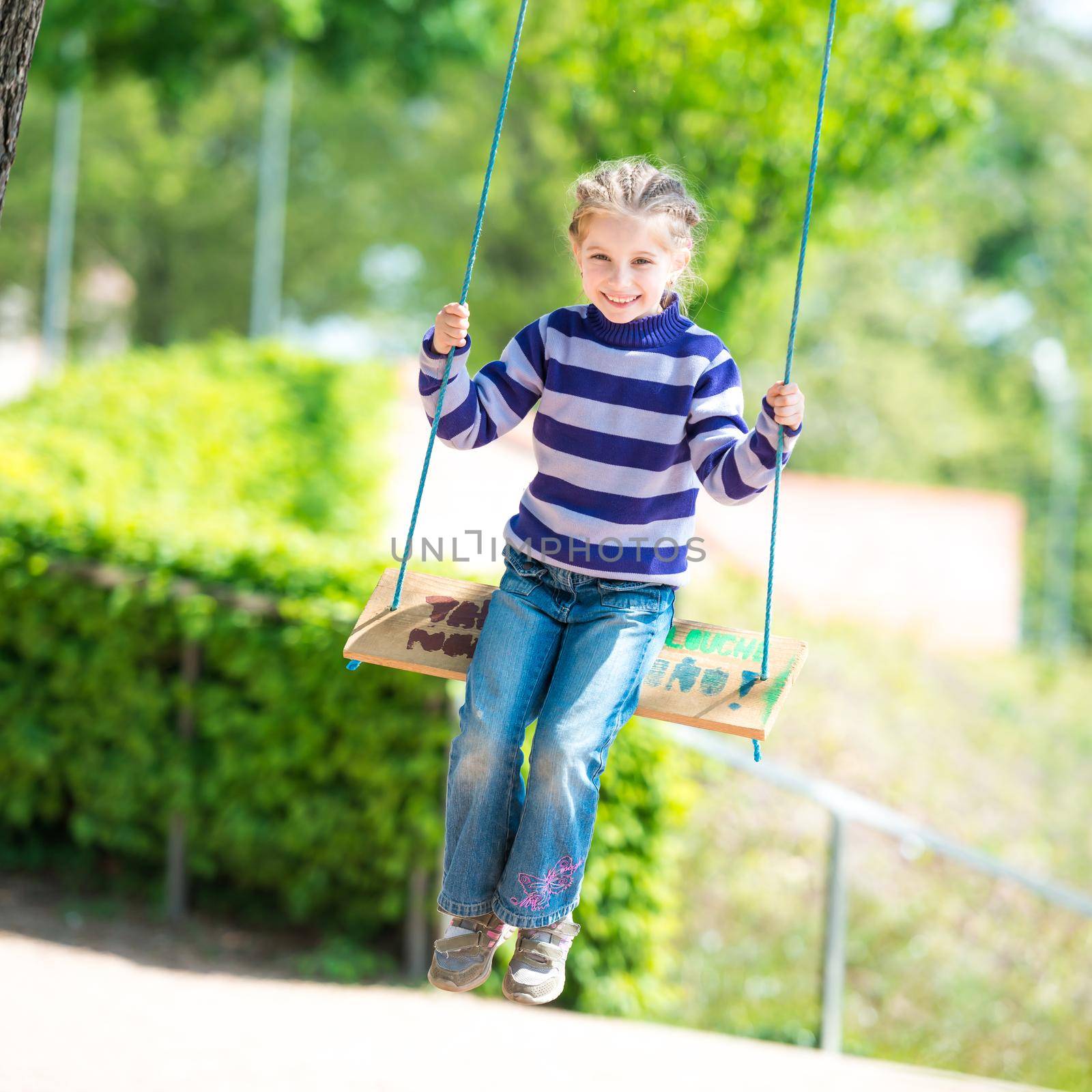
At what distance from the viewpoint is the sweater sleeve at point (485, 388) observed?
2795 millimetres

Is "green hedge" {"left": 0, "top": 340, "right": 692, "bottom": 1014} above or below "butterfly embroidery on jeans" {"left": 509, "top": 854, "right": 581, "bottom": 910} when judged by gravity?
below

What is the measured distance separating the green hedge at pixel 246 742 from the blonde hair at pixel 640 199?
2.88 meters

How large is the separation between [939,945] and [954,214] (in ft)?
92.7

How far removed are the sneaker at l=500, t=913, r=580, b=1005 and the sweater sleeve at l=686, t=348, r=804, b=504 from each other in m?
0.97

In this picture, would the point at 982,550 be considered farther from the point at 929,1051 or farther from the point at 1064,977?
the point at 929,1051

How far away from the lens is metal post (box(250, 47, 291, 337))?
27.6 m

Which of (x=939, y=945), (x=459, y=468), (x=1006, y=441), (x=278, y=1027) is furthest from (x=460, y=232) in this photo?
(x=278, y=1027)

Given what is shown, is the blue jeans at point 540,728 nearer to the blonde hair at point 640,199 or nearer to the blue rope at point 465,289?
the blue rope at point 465,289

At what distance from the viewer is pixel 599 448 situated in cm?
277

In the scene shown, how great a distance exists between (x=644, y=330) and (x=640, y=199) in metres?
0.29

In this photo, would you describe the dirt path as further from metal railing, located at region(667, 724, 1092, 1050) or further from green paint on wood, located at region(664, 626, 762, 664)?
green paint on wood, located at region(664, 626, 762, 664)

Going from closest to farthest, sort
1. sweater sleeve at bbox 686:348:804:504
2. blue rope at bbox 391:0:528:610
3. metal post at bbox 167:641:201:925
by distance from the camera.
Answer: blue rope at bbox 391:0:528:610 < sweater sleeve at bbox 686:348:804:504 < metal post at bbox 167:641:201:925

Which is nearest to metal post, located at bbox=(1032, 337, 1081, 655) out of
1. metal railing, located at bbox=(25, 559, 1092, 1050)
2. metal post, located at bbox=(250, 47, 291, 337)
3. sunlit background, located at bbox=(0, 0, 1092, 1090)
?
sunlit background, located at bbox=(0, 0, 1092, 1090)

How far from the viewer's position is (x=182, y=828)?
20.0ft
